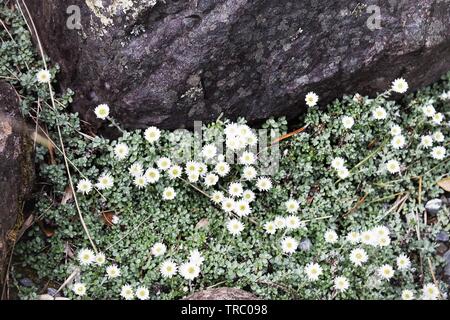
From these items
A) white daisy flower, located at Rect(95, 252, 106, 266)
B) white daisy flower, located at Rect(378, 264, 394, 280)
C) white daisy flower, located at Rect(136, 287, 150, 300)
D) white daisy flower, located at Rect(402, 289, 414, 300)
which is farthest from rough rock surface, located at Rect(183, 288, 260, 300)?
white daisy flower, located at Rect(402, 289, 414, 300)

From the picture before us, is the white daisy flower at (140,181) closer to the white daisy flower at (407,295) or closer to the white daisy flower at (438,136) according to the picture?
the white daisy flower at (407,295)

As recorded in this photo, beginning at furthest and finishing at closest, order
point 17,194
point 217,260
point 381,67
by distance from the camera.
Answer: point 381,67 → point 217,260 → point 17,194

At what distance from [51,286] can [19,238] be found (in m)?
0.35

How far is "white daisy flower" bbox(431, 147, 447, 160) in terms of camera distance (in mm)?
3716

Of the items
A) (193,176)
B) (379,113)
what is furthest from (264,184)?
(379,113)

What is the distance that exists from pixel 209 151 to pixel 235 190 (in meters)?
0.29

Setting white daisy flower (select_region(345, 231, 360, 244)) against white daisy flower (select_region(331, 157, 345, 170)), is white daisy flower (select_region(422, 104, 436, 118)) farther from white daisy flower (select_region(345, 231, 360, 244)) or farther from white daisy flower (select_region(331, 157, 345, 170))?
white daisy flower (select_region(345, 231, 360, 244))

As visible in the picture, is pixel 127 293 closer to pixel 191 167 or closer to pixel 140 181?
pixel 140 181

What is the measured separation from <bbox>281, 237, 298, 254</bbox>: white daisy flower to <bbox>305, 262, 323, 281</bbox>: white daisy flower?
139mm

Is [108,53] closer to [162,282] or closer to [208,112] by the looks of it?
[208,112]

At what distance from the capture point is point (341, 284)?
3348 mm

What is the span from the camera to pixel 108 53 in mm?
3262
